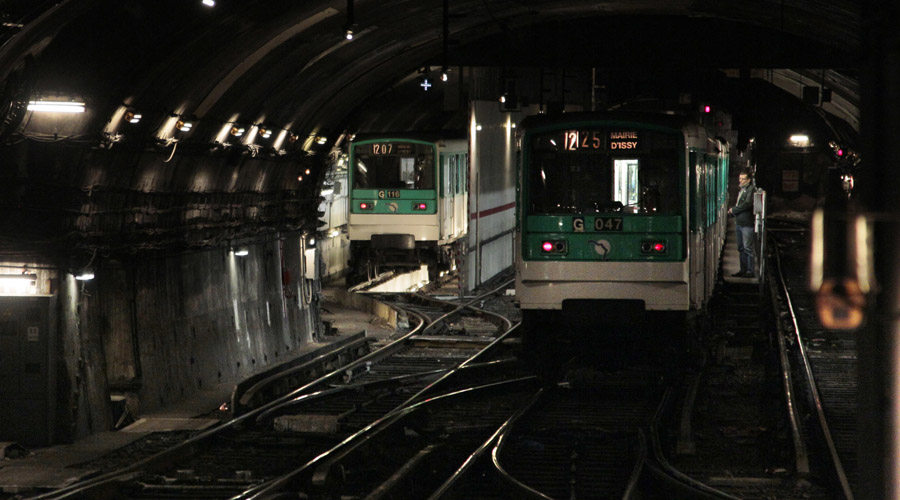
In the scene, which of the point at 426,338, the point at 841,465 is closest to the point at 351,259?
the point at 426,338

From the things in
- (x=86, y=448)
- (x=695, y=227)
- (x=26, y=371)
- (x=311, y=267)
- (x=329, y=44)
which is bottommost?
(x=86, y=448)

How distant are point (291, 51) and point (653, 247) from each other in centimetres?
514

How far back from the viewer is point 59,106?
34.3 feet

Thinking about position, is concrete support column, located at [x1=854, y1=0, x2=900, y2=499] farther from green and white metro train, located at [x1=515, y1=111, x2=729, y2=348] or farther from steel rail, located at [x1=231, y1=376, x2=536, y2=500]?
green and white metro train, located at [x1=515, y1=111, x2=729, y2=348]

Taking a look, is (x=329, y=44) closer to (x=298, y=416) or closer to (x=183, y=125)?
(x=183, y=125)

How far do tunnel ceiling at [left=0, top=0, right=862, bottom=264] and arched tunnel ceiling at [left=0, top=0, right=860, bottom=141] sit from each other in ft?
0.08

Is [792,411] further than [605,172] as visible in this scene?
No

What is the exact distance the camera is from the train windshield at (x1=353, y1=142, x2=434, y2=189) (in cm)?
2484

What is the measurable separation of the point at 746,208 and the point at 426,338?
17.0 feet

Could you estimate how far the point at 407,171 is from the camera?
980 inches

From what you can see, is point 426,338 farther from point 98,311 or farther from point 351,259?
point 351,259

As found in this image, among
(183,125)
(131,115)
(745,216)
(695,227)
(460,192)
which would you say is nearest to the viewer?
(131,115)

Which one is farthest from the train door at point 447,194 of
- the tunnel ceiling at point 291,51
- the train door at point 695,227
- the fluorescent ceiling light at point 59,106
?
the fluorescent ceiling light at point 59,106

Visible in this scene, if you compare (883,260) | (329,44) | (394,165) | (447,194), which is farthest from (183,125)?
(447,194)
